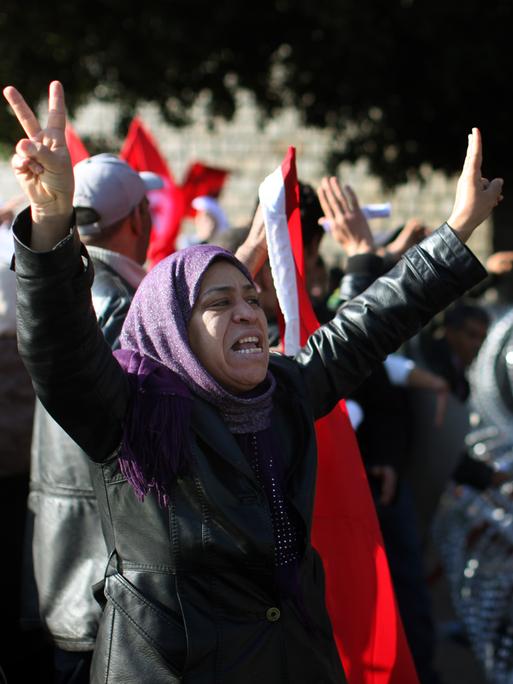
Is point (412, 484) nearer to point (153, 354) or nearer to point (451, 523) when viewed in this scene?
point (451, 523)

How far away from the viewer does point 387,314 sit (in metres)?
2.57

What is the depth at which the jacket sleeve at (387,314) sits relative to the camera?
254 cm

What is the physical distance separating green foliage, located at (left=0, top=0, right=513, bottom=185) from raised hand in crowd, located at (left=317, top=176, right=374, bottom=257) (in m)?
6.65

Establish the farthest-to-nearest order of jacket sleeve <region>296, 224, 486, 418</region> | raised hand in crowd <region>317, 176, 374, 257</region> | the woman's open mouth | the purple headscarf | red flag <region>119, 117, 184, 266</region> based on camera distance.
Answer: red flag <region>119, 117, 184, 266</region> < raised hand in crowd <region>317, 176, 374, 257</region> < jacket sleeve <region>296, 224, 486, 418</region> < the woman's open mouth < the purple headscarf

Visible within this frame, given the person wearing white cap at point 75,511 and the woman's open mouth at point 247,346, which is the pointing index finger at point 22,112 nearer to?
the woman's open mouth at point 247,346

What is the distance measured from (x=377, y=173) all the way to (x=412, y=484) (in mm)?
7486

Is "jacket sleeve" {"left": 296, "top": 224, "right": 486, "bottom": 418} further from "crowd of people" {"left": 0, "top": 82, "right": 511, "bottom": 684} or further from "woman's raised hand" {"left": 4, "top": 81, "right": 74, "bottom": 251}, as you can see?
"woman's raised hand" {"left": 4, "top": 81, "right": 74, "bottom": 251}

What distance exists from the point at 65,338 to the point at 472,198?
1054 millimetres

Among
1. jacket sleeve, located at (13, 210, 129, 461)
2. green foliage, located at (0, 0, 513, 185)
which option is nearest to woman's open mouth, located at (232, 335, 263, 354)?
jacket sleeve, located at (13, 210, 129, 461)

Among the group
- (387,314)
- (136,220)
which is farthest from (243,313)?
(136,220)

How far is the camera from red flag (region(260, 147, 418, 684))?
2822mm

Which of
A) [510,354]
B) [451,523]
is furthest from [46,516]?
[510,354]

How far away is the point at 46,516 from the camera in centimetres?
292

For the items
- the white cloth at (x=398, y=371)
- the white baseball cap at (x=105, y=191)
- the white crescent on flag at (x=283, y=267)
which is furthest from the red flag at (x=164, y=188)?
the white crescent on flag at (x=283, y=267)
